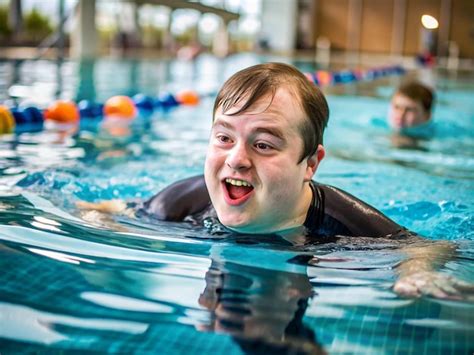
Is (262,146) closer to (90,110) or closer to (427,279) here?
(427,279)

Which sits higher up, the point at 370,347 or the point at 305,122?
the point at 305,122

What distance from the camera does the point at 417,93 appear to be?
6.71 metres

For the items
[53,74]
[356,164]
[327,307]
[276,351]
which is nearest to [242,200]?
[327,307]

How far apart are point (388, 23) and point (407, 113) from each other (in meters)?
24.8

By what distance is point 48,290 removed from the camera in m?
1.82

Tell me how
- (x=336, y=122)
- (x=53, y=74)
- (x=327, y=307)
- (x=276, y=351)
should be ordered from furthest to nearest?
1. (x=53, y=74)
2. (x=336, y=122)
3. (x=327, y=307)
4. (x=276, y=351)

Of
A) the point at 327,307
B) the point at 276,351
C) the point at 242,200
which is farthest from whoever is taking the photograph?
the point at 242,200

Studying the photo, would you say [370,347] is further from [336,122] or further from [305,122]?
[336,122]

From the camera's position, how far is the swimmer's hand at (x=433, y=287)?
1.82m

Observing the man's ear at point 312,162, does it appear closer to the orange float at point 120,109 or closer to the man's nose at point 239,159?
the man's nose at point 239,159

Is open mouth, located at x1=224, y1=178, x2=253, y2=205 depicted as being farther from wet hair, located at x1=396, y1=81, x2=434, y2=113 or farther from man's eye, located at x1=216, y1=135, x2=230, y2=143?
wet hair, located at x1=396, y1=81, x2=434, y2=113

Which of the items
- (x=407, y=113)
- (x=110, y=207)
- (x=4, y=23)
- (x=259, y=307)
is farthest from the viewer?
(x=4, y=23)

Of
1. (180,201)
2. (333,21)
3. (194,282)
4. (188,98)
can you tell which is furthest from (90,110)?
(333,21)

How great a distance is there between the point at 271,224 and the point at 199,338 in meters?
0.76
